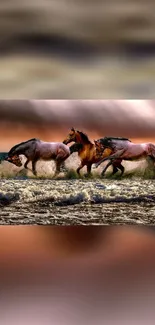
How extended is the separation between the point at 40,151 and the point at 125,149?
1.36 feet

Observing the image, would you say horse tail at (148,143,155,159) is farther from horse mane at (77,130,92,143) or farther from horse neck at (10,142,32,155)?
horse neck at (10,142,32,155)

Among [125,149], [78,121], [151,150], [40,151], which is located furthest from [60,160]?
[151,150]

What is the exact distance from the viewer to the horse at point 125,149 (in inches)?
95.0

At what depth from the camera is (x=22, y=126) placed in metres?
2.42

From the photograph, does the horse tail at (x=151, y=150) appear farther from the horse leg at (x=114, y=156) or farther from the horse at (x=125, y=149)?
the horse leg at (x=114, y=156)

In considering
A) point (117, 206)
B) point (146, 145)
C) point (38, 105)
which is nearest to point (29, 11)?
point (38, 105)

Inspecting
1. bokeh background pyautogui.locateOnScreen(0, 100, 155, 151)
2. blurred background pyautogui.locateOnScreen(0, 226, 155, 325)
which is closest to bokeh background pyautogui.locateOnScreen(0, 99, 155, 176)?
bokeh background pyautogui.locateOnScreen(0, 100, 155, 151)

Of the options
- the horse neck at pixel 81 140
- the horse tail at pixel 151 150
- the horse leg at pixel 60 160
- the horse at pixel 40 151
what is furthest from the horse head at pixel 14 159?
the horse tail at pixel 151 150

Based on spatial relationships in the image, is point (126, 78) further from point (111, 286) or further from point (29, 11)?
point (111, 286)

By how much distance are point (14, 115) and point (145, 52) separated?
2.35 feet

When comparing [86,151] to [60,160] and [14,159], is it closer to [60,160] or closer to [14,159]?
[60,160]

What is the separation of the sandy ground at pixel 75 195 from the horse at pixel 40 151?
31 mm

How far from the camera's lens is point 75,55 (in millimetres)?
2447

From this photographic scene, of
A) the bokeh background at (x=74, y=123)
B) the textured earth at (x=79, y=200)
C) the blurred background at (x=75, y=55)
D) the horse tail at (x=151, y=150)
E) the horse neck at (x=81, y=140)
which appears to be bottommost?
the textured earth at (x=79, y=200)
